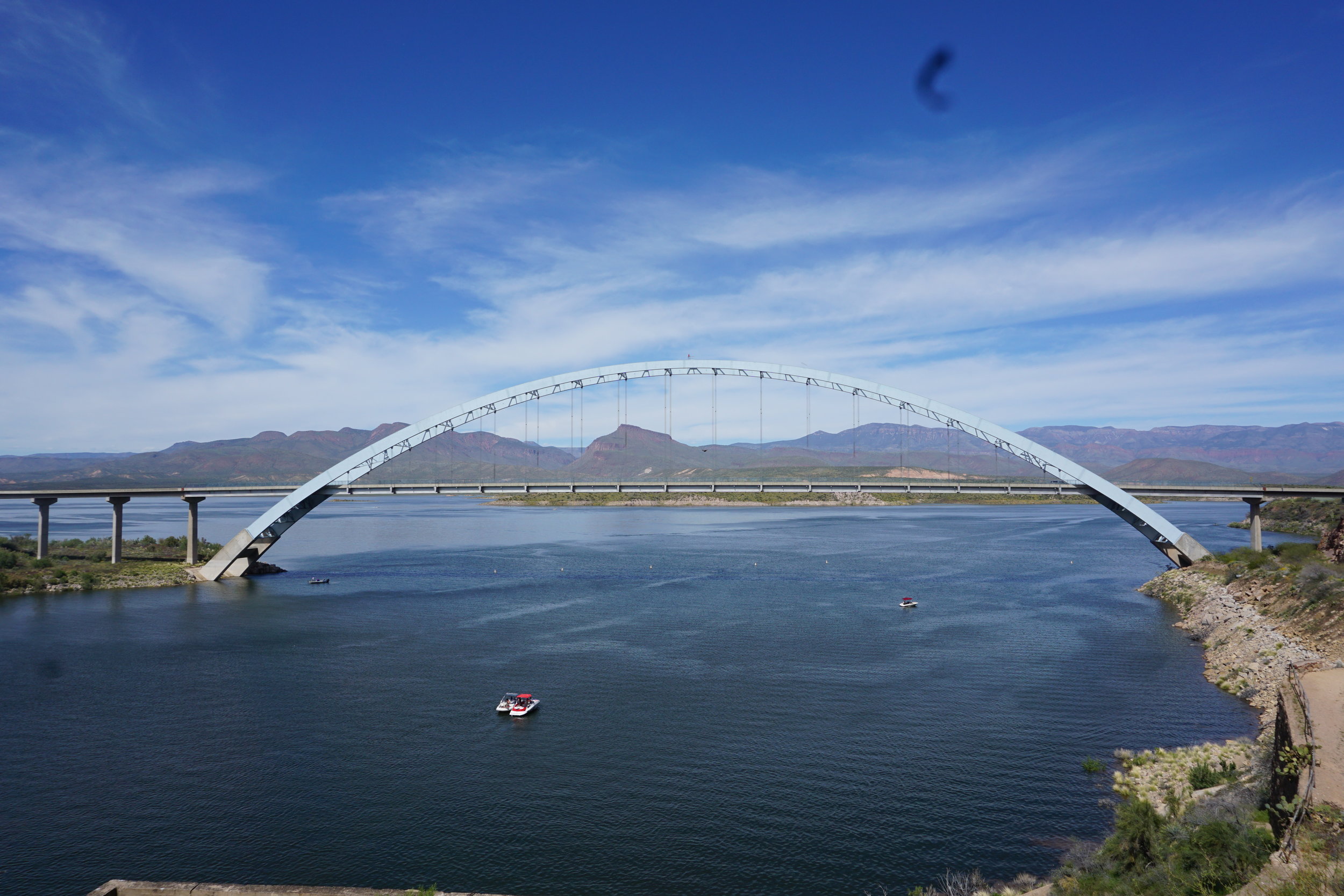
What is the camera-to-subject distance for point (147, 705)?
81.0 feet

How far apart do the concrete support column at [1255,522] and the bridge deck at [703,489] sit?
0.49 meters

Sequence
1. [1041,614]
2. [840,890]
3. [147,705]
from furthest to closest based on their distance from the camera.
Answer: [1041,614] < [147,705] < [840,890]

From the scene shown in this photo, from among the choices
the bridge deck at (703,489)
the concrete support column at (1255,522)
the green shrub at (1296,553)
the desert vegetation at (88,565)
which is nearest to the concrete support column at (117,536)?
the desert vegetation at (88,565)

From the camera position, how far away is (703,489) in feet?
175

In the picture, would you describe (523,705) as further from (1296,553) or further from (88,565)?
(88,565)

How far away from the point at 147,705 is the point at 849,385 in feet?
132

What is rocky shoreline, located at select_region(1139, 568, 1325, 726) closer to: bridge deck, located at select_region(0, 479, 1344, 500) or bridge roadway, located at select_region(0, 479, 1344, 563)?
bridge deck, located at select_region(0, 479, 1344, 500)

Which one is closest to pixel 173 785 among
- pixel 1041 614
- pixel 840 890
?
pixel 840 890

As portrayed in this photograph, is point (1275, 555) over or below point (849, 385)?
below

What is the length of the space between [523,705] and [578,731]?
2.17 meters

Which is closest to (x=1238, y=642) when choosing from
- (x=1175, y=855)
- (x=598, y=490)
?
(x=1175, y=855)

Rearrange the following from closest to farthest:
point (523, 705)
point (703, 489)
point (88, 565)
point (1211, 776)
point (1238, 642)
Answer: point (1211, 776)
point (523, 705)
point (1238, 642)
point (88, 565)
point (703, 489)

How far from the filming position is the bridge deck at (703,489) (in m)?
48.9

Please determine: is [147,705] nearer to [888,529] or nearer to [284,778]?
[284,778]
